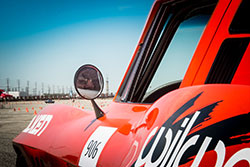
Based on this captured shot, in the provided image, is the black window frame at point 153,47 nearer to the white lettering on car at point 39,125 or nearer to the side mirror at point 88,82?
the side mirror at point 88,82

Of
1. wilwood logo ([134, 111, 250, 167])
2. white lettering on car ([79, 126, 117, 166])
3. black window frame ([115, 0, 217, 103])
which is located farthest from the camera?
black window frame ([115, 0, 217, 103])

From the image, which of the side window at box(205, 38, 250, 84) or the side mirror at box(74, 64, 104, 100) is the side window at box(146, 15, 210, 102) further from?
the side window at box(205, 38, 250, 84)

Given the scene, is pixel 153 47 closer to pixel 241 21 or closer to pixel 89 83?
pixel 89 83

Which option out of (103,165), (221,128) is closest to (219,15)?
(221,128)

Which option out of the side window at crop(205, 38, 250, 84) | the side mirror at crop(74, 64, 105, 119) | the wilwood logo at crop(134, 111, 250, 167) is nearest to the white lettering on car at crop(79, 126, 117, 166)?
the side mirror at crop(74, 64, 105, 119)

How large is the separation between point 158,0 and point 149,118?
85 cm

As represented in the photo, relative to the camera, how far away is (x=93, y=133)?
4.79ft

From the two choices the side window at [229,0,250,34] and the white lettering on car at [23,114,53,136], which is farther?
the white lettering on car at [23,114,53,136]

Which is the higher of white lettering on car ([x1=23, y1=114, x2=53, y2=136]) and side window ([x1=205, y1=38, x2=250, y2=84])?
side window ([x1=205, y1=38, x2=250, y2=84])

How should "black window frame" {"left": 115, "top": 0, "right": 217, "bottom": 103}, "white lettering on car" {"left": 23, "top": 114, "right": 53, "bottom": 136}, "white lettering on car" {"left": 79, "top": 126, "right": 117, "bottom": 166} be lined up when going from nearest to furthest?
"white lettering on car" {"left": 79, "top": 126, "right": 117, "bottom": 166}
"black window frame" {"left": 115, "top": 0, "right": 217, "bottom": 103}
"white lettering on car" {"left": 23, "top": 114, "right": 53, "bottom": 136}

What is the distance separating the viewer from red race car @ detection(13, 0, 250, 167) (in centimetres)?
69

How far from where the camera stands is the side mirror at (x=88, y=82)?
1.62 meters

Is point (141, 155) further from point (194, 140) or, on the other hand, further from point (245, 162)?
point (245, 162)

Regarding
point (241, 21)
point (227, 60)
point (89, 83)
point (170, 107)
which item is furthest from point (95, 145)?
point (241, 21)
